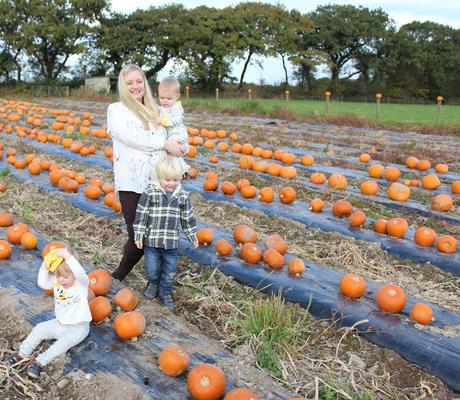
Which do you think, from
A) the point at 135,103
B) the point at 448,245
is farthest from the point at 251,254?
the point at 448,245

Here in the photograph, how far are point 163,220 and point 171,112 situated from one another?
41.4 inches

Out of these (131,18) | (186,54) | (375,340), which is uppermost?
(131,18)

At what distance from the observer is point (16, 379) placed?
3.17 meters

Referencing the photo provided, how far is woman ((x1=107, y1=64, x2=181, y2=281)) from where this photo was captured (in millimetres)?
4179

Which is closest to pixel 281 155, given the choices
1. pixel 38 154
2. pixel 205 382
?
pixel 38 154

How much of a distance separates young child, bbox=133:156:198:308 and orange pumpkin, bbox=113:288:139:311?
1.12 feet

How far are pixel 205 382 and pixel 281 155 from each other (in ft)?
25.5

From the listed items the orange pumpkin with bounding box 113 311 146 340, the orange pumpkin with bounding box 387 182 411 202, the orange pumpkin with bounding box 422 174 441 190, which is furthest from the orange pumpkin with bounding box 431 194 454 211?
the orange pumpkin with bounding box 113 311 146 340

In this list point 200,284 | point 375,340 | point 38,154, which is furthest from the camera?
point 38,154

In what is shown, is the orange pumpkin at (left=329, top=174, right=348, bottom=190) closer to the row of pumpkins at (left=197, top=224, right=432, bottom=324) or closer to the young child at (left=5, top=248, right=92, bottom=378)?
the row of pumpkins at (left=197, top=224, right=432, bottom=324)

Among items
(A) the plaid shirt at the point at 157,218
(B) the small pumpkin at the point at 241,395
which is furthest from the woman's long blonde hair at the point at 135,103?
(B) the small pumpkin at the point at 241,395

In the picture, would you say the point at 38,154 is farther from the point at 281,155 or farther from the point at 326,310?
the point at 326,310

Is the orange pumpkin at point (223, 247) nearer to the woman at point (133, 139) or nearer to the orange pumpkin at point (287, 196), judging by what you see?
the woman at point (133, 139)

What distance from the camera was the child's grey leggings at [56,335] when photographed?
3.32 metres
